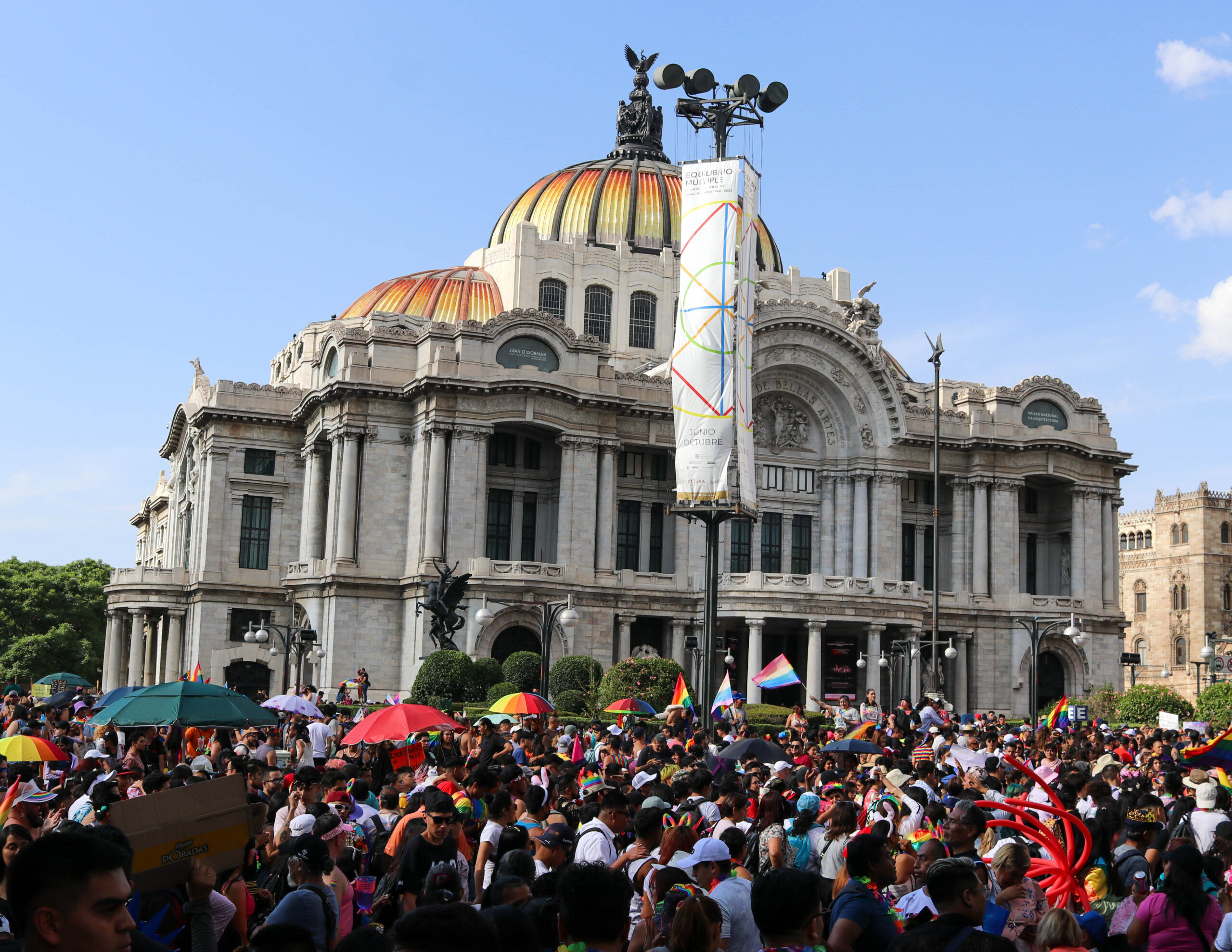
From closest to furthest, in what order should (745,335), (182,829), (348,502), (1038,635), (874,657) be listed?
(182,829) < (745,335) < (1038,635) < (348,502) < (874,657)

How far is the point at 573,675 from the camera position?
4806cm

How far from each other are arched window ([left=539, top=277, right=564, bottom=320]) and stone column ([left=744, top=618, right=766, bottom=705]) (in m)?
19.1

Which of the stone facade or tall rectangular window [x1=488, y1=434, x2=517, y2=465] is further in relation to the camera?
the stone facade

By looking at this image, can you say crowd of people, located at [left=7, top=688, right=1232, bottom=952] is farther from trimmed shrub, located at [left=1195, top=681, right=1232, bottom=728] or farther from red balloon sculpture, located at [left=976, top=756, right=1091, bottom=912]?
trimmed shrub, located at [left=1195, top=681, right=1232, bottom=728]

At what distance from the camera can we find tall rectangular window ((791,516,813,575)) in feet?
207

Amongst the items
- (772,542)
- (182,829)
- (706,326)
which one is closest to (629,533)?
(772,542)

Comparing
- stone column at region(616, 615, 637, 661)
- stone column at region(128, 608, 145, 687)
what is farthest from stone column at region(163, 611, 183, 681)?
stone column at region(616, 615, 637, 661)

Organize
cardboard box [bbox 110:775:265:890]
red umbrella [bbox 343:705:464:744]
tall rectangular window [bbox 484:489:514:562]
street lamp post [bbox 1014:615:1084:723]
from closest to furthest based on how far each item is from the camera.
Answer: cardboard box [bbox 110:775:265:890], red umbrella [bbox 343:705:464:744], street lamp post [bbox 1014:615:1084:723], tall rectangular window [bbox 484:489:514:562]

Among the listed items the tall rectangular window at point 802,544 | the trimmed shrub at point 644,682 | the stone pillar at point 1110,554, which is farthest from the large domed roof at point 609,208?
the trimmed shrub at point 644,682

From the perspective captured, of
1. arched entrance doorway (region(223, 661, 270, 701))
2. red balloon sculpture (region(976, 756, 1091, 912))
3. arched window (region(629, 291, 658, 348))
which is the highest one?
arched window (region(629, 291, 658, 348))

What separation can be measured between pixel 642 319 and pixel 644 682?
29.7 m

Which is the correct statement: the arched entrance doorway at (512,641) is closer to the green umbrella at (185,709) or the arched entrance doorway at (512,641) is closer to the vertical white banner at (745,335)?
the vertical white banner at (745,335)

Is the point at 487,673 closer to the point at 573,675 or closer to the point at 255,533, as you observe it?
the point at 573,675

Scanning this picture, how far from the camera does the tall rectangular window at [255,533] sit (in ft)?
206
